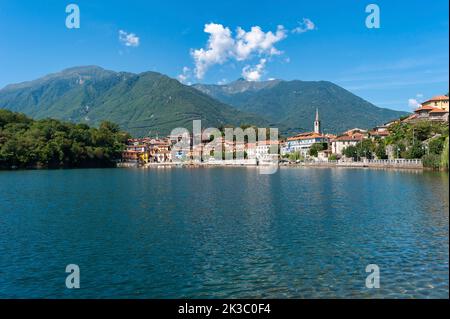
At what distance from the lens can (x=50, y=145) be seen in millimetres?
100125

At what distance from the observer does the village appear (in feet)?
318

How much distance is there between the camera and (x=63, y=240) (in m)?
18.5

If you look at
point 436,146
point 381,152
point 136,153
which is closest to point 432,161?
point 436,146

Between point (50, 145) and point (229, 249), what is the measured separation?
93221mm

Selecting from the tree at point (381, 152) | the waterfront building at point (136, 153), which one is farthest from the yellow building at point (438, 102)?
the waterfront building at point (136, 153)

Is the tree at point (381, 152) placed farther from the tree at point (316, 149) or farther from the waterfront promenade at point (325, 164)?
the tree at point (316, 149)

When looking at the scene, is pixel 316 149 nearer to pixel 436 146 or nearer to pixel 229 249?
pixel 436 146

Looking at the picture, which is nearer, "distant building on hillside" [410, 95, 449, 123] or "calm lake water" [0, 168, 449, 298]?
"calm lake water" [0, 168, 449, 298]

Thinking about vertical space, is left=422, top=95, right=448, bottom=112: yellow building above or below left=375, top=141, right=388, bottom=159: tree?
above

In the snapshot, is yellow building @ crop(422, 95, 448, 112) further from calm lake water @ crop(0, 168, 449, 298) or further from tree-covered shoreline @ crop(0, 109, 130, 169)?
tree-covered shoreline @ crop(0, 109, 130, 169)

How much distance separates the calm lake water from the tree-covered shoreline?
7126 centimetres

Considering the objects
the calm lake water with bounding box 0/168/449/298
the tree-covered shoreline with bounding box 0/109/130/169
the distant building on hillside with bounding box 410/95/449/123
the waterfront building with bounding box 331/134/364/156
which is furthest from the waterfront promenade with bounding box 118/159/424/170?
the calm lake water with bounding box 0/168/449/298

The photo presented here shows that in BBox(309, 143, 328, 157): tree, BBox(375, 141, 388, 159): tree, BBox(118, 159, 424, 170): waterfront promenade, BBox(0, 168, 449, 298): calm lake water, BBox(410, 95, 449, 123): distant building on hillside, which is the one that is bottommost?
BBox(0, 168, 449, 298): calm lake water

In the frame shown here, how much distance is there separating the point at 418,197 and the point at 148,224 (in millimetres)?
20053
